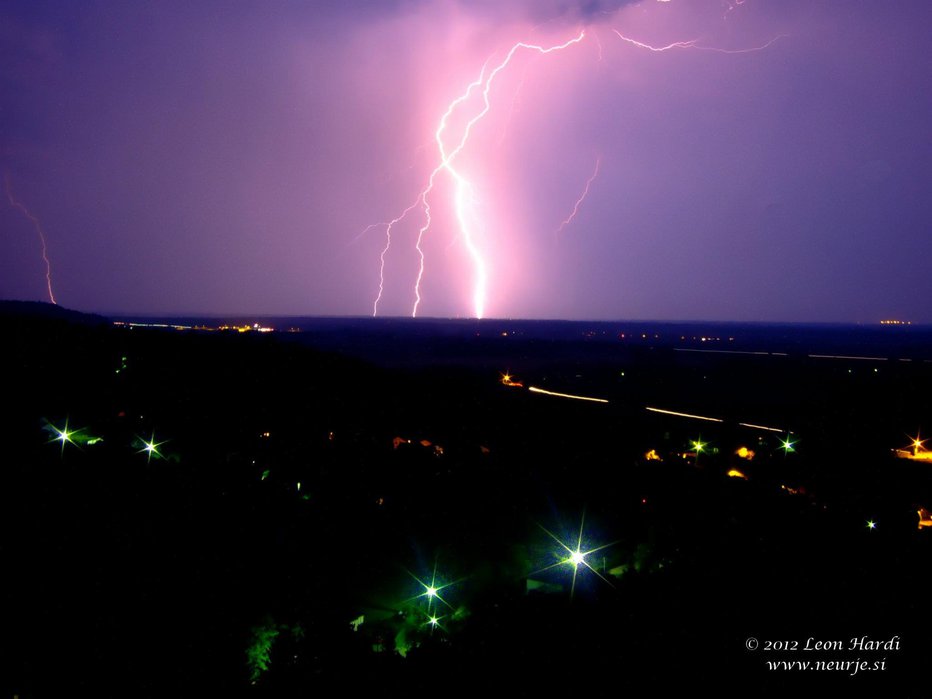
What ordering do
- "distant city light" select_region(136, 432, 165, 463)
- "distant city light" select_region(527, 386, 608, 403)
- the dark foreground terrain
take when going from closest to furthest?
1. the dark foreground terrain
2. "distant city light" select_region(136, 432, 165, 463)
3. "distant city light" select_region(527, 386, 608, 403)

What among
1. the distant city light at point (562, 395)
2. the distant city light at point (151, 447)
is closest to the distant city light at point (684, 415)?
the distant city light at point (562, 395)

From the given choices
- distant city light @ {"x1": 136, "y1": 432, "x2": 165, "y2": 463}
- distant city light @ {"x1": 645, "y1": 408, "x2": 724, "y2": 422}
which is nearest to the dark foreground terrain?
distant city light @ {"x1": 136, "y1": 432, "x2": 165, "y2": 463}

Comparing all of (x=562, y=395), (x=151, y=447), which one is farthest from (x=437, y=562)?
(x=562, y=395)

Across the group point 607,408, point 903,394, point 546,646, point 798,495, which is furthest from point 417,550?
point 903,394

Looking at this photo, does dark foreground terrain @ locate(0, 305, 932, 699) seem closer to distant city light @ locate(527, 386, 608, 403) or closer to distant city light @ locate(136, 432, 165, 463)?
distant city light @ locate(136, 432, 165, 463)

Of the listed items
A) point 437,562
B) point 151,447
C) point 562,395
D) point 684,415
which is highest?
point 684,415

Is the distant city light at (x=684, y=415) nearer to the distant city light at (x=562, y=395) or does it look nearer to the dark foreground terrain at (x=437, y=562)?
the distant city light at (x=562, y=395)

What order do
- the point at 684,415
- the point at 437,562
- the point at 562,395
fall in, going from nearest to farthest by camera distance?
1. the point at 437,562
2. the point at 684,415
3. the point at 562,395

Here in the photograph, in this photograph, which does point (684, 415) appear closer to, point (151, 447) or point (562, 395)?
point (562, 395)

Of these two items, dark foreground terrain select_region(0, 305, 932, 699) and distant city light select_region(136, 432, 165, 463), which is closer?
dark foreground terrain select_region(0, 305, 932, 699)
